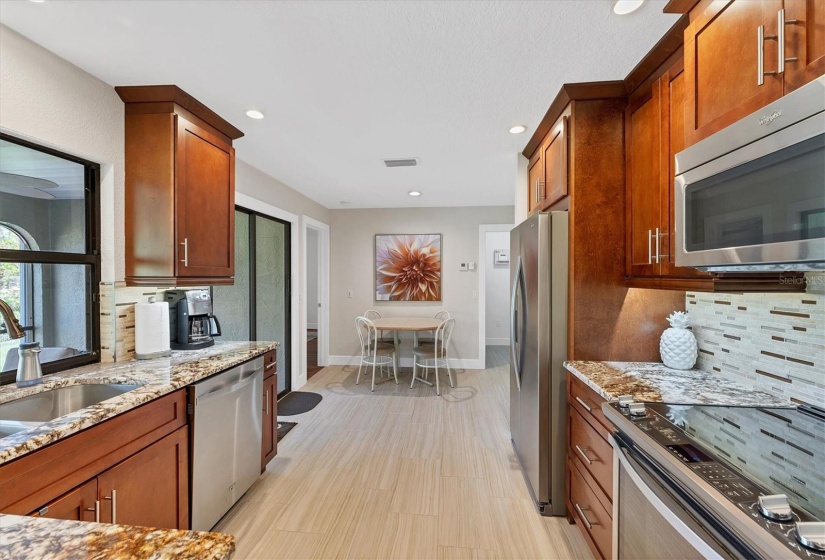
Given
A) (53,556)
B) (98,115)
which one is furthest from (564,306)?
(98,115)

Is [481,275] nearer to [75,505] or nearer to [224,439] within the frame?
[224,439]

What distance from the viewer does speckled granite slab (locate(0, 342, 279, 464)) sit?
3.49 ft

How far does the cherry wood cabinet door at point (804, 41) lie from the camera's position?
0.87 m

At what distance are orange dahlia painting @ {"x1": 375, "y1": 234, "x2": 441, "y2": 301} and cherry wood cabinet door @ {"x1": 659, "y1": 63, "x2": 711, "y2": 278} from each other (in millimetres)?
3608

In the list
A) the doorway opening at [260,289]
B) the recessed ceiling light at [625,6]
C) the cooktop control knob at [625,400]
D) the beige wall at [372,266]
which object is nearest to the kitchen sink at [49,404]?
the doorway opening at [260,289]

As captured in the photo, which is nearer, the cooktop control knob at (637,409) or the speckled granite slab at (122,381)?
the speckled granite slab at (122,381)

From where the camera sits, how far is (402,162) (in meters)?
3.14

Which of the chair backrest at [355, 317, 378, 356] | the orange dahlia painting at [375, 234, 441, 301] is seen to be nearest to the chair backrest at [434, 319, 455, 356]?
the orange dahlia painting at [375, 234, 441, 301]

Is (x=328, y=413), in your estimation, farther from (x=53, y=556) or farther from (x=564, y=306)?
(x=53, y=556)

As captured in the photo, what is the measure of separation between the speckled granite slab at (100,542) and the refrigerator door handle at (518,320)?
1930 millimetres

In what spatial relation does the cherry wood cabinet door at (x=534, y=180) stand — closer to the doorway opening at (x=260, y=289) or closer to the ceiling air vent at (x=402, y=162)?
the ceiling air vent at (x=402, y=162)

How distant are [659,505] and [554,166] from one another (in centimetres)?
183

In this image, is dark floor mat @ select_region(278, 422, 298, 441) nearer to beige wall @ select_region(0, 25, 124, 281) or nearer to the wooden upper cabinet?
the wooden upper cabinet

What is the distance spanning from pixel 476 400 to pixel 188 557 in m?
3.52
